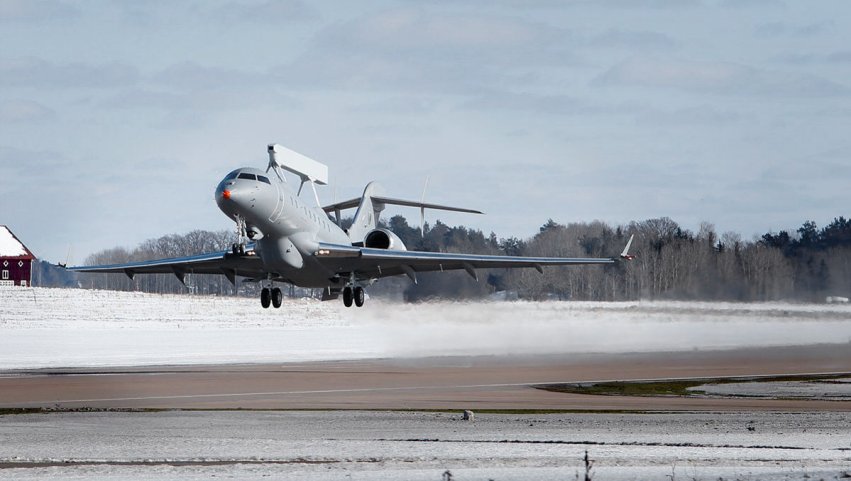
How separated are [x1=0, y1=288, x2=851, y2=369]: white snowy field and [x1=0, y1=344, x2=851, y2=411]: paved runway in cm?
317

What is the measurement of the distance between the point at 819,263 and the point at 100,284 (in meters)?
116

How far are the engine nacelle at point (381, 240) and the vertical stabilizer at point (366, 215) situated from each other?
1.05 m

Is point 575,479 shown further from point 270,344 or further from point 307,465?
point 270,344

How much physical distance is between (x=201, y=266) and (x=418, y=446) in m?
33.1

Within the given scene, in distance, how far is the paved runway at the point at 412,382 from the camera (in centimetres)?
3416

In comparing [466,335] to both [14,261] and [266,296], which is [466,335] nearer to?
[266,296]

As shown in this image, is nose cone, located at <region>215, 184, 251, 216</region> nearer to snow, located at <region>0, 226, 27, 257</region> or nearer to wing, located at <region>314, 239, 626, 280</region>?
wing, located at <region>314, 239, 626, 280</region>

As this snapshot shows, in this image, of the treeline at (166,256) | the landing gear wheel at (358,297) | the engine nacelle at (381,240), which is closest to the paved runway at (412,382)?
the landing gear wheel at (358,297)

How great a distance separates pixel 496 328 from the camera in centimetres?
6381

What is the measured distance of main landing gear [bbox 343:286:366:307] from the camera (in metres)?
51.9

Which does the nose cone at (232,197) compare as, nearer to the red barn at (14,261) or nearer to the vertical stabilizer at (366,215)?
the vertical stabilizer at (366,215)

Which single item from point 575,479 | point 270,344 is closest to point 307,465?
point 575,479

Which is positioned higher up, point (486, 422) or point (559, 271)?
point (559, 271)

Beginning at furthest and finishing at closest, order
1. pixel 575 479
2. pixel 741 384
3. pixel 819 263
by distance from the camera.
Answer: pixel 819 263 < pixel 741 384 < pixel 575 479
